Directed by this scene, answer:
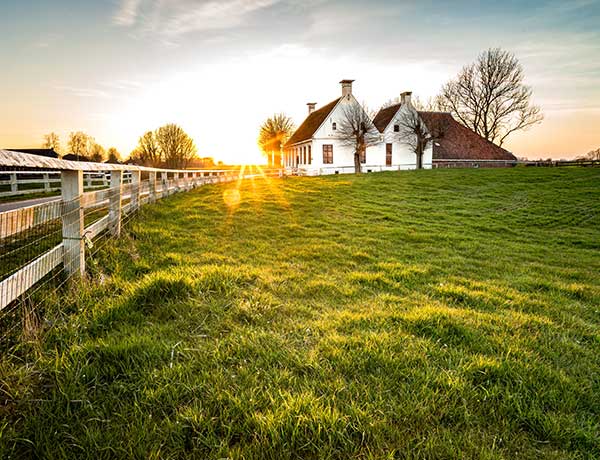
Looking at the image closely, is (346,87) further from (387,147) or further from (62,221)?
(62,221)

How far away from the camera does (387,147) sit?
1586 inches

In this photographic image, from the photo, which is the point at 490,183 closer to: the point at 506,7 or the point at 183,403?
the point at 506,7

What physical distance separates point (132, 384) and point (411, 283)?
13.3ft

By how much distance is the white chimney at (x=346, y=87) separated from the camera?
37406mm

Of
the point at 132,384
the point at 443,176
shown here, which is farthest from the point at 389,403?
the point at 443,176

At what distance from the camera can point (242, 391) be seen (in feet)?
7.75

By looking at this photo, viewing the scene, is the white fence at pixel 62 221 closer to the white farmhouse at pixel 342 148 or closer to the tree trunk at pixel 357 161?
the tree trunk at pixel 357 161

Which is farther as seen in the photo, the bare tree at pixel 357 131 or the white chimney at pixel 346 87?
the white chimney at pixel 346 87

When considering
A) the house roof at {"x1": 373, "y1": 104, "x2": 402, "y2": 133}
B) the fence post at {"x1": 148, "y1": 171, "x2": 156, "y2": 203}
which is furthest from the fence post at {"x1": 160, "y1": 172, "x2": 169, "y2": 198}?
the house roof at {"x1": 373, "y1": 104, "x2": 402, "y2": 133}

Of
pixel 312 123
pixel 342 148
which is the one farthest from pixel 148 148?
pixel 342 148

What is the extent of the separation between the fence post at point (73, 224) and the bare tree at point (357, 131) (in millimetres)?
32852

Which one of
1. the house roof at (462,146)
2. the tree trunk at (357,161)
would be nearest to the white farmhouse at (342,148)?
the tree trunk at (357,161)

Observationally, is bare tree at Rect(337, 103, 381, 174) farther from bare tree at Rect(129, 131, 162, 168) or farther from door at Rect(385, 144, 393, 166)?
bare tree at Rect(129, 131, 162, 168)

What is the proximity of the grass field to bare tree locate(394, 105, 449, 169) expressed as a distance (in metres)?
32.5
